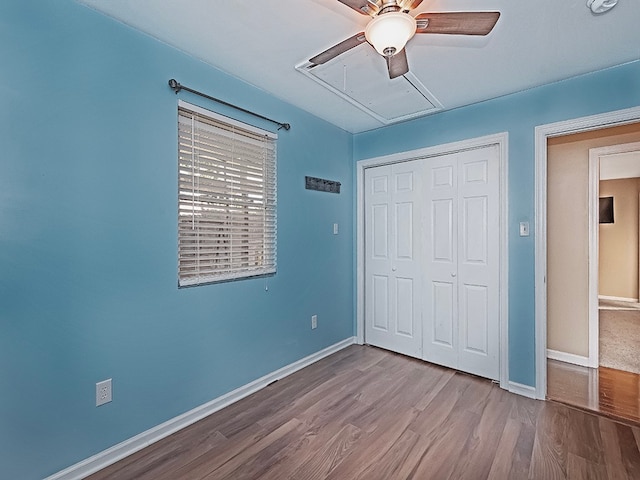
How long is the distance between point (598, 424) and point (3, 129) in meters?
3.86

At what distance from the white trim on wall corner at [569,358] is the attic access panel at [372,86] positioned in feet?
9.32

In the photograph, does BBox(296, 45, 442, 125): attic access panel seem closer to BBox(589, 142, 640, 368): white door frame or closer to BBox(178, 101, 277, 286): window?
BBox(178, 101, 277, 286): window

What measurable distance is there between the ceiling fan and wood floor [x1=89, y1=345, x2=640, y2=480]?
219 cm

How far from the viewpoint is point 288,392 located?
2557 mm

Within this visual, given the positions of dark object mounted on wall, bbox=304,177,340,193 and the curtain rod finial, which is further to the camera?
dark object mounted on wall, bbox=304,177,340,193

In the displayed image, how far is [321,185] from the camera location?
10.6 feet

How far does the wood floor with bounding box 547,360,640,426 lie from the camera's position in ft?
7.50

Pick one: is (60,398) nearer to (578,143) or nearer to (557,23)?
(557,23)

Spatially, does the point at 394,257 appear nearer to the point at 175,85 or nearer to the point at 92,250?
the point at 175,85

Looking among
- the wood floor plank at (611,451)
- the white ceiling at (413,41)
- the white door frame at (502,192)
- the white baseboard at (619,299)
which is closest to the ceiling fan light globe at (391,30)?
the white ceiling at (413,41)

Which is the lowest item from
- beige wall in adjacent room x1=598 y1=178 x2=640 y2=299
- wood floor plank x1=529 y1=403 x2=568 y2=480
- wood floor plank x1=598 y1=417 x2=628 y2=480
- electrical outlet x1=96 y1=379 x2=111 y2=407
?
wood floor plank x1=529 y1=403 x2=568 y2=480

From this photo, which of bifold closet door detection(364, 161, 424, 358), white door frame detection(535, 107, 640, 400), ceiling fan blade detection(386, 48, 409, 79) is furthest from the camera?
bifold closet door detection(364, 161, 424, 358)

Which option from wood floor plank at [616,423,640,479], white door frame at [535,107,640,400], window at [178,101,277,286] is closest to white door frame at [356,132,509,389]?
white door frame at [535,107,640,400]

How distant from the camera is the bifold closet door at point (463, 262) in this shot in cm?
278
